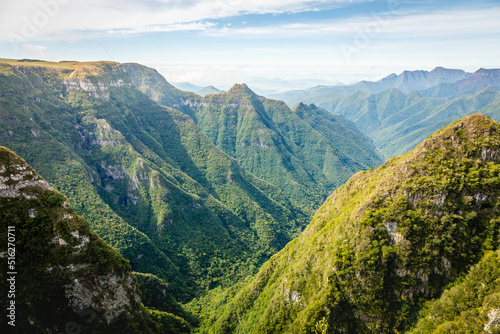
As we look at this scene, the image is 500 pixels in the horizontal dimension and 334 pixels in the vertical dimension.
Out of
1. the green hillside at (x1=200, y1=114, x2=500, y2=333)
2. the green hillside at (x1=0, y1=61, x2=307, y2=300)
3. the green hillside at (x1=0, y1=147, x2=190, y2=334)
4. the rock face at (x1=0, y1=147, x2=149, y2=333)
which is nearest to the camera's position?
the green hillside at (x1=200, y1=114, x2=500, y2=333)

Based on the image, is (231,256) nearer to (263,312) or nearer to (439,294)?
(263,312)

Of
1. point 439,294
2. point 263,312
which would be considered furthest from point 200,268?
point 439,294

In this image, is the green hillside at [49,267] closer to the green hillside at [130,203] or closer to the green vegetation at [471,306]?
the green vegetation at [471,306]

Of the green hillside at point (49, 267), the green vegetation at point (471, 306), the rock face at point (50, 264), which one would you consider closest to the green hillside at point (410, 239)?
the green vegetation at point (471, 306)

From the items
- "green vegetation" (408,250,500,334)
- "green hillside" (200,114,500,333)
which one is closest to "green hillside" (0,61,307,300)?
"green hillside" (200,114,500,333)

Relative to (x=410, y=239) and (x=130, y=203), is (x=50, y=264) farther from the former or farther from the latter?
(x=130, y=203)

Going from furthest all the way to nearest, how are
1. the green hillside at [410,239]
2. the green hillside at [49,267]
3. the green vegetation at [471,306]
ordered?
the green hillside at [49,267], the green hillside at [410,239], the green vegetation at [471,306]

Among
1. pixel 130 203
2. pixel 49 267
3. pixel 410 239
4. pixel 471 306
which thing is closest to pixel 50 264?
pixel 49 267

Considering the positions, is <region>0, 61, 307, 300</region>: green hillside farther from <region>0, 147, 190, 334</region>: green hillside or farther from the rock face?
the rock face
